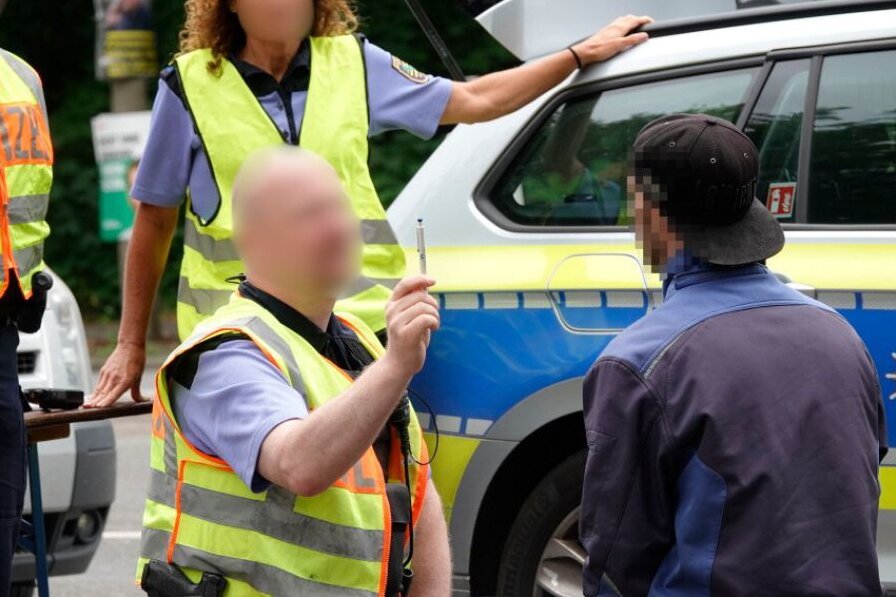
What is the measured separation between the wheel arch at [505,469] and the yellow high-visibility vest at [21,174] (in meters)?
1.17

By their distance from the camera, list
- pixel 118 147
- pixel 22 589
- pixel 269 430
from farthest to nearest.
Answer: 1. pixel 118 147
2. pixel 22 589
3. pixel 269 430

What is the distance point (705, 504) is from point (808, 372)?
0.23m

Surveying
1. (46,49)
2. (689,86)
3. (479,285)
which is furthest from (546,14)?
(46,49)

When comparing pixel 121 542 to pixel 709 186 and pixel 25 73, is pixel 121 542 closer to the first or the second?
pixel 25 73

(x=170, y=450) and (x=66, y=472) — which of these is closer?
(x=170, y=450)

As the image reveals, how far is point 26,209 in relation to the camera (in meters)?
3.54

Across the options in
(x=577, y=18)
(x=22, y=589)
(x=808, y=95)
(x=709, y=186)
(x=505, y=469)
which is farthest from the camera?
(x=22, y=589)

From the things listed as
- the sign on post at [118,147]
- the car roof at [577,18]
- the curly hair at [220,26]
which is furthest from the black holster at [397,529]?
the sign on post at [118,147]

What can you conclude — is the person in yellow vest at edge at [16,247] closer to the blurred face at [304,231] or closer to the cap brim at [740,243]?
the blurred face at [304,231]

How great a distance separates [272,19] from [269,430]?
180cm

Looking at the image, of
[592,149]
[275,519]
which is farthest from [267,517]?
[592,149]

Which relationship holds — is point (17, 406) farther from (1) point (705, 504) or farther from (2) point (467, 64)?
(2) point (467, 64)

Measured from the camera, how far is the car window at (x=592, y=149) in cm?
399

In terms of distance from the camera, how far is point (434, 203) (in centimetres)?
417
